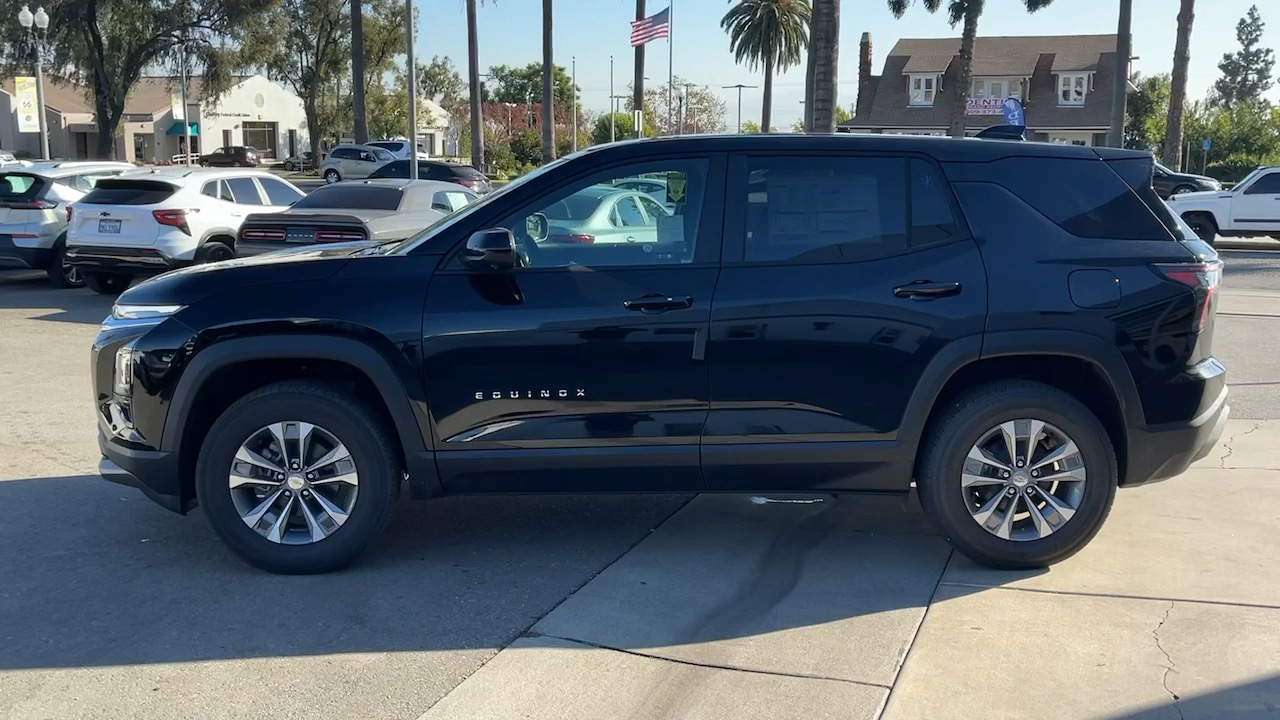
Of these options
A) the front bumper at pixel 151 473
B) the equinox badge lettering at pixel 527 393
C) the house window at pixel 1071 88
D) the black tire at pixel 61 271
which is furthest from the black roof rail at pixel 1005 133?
the house window at pixel 1071 88

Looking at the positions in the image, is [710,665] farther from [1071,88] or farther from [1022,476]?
[1071,88]

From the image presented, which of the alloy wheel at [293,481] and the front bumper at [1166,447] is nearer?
the alloy wheel at [293,481]

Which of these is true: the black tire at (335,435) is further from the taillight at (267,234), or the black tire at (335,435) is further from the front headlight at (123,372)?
the taillight at (267,234)

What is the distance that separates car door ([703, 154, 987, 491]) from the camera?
5016 mm

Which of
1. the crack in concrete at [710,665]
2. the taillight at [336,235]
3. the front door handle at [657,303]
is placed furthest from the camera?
the taillight at [336,235]

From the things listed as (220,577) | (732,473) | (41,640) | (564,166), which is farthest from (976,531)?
(41,640)

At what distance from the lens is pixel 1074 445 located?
5133 mm

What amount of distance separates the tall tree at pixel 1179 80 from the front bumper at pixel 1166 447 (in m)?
28.2

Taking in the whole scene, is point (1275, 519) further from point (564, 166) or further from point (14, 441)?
point (14, 441)

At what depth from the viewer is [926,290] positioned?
504cm

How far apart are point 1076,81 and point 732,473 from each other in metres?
58.5

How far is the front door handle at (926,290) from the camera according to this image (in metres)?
5.04

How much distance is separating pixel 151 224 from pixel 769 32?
47127 mm

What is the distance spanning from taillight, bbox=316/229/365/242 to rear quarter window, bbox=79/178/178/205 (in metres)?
3.05
